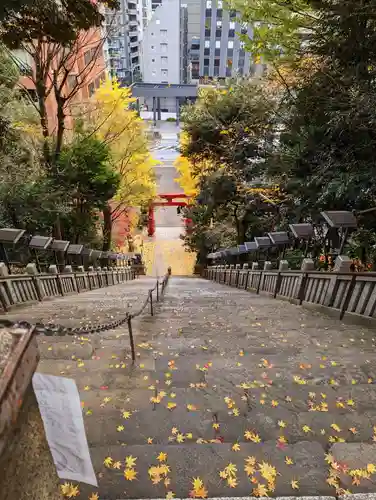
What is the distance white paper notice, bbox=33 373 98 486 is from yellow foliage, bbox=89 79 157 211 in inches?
737

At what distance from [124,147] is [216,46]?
4440 cm

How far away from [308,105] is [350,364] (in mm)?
7087

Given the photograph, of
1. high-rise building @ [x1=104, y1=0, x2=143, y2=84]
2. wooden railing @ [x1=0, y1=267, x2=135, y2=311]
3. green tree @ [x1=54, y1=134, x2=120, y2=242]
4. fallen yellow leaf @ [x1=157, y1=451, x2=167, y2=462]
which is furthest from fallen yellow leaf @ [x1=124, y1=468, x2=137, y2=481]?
high-rise building @ [x1=104, y1=0, x2=143, y2=84]

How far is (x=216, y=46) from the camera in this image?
177ft

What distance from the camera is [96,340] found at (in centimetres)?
488

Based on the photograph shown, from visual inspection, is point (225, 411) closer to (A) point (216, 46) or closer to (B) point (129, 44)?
(A) point (216, 46)

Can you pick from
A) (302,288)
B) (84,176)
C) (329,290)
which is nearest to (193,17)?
(84,176)

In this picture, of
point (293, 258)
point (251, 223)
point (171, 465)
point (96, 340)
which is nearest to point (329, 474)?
point (171, 465)

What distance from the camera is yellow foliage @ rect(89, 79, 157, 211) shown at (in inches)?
779

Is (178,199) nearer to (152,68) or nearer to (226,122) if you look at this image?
(226,122)

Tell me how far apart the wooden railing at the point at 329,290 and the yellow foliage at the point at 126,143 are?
43.0ft

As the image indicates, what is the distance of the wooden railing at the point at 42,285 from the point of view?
7.03 metres

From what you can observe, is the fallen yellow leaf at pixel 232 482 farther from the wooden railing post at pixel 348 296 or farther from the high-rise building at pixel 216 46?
the high-rise building at pixel 216 46

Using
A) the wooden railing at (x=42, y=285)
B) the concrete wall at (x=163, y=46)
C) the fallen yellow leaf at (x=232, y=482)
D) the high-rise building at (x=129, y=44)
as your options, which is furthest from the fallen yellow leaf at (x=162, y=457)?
the concrete wall at (x=163, y=46)
